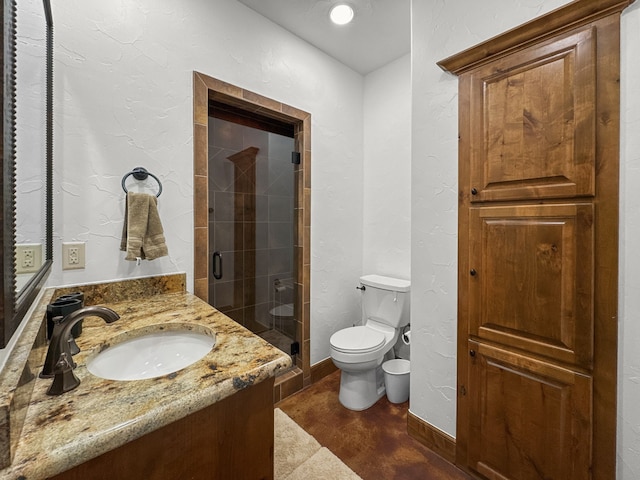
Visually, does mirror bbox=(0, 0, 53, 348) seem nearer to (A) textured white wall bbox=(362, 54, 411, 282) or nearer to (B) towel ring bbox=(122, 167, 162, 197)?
(B) towel ring bbox=(122, 167, 162, 197)

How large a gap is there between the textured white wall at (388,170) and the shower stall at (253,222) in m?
0.77

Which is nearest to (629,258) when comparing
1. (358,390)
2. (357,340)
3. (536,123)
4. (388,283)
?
(536,123)

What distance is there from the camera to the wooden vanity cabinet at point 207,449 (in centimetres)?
60

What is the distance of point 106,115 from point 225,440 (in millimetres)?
1501

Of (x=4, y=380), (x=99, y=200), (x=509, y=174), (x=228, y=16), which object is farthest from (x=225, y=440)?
(x=228, y=16)

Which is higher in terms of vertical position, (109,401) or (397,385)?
(109,401)

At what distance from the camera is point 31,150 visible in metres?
1.04

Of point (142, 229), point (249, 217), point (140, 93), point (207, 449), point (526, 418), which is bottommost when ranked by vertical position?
point (526, 418)

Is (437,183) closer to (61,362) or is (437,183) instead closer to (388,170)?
(388,170)

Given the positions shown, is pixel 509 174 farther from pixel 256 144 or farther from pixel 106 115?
pixel 106 115

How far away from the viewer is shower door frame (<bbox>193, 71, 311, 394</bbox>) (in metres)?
1.68

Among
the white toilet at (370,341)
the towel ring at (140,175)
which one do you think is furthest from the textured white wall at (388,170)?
the towel ring at (140,175)

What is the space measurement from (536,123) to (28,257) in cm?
196

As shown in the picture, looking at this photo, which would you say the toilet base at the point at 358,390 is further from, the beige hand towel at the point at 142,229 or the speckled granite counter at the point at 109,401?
the beige hand towel at the point at 142,229
